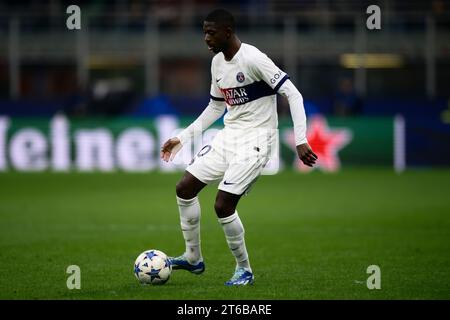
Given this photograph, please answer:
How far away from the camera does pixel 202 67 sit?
28.4 m

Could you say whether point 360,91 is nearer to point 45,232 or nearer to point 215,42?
point 45,232

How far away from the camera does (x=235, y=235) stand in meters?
8.62

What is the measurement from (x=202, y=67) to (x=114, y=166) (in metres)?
5.78

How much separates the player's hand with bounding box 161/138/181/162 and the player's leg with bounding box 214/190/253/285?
755 millimetres

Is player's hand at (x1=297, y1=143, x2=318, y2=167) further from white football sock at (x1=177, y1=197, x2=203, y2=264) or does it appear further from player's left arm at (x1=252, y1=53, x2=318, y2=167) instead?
white football sock at (x1=177, y1=197, x2=203, y2=264)

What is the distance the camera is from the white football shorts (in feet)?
28.2

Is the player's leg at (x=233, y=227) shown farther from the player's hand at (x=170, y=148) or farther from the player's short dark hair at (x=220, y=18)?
the player's short dark hair at (x=220, y=18)

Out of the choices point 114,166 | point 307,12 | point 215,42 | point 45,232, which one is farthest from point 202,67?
point 215,42

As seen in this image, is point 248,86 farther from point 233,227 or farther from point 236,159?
point 233,227

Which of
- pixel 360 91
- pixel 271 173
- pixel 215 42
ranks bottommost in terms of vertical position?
pixel 271 173

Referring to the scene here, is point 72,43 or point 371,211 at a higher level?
point 72,43

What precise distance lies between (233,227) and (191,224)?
1.55ft

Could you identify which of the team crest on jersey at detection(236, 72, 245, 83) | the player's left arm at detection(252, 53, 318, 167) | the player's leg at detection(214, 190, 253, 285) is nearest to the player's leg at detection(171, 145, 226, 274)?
the player's leg at detection(214, 190, 253, 285)

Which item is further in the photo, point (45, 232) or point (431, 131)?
point (431, 131)
